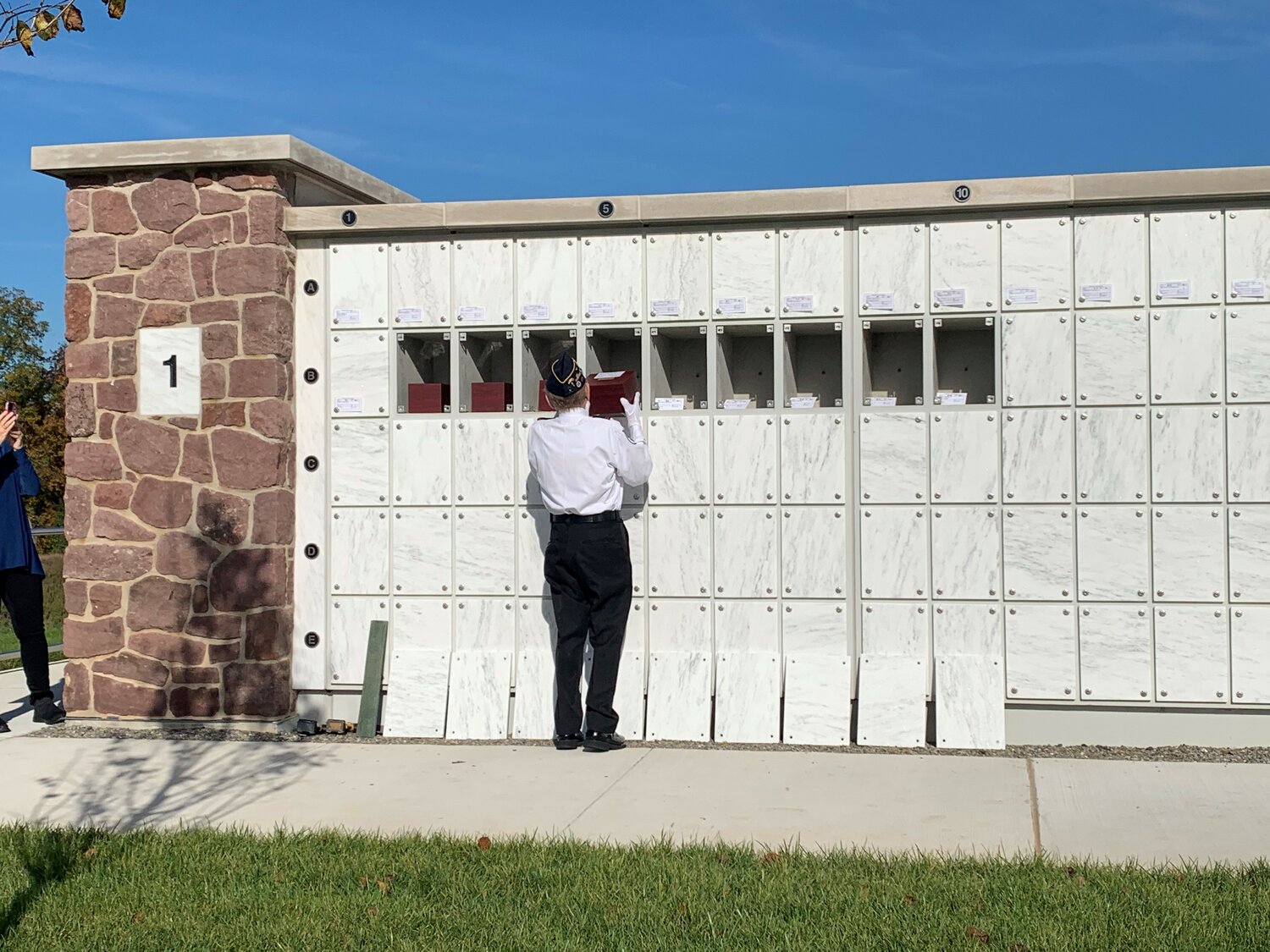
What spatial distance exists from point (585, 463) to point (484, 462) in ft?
2.84

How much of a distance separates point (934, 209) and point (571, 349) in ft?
6.89

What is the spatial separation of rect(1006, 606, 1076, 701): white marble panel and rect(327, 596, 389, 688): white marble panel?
3366mm

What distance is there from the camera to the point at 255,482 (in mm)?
8297

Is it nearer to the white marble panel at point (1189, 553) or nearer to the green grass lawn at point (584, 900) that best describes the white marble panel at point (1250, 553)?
the white marble panel at point (1189, 553)

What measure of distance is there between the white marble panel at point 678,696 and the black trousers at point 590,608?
0.26 m

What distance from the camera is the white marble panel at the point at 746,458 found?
795 centimetres

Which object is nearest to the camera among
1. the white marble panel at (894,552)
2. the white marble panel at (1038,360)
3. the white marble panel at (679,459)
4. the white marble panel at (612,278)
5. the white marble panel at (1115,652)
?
the white marble panel at (1115,652)

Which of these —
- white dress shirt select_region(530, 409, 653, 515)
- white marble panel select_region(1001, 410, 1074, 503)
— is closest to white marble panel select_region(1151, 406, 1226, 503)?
white marble panel select_region(1001, 410, 1074, 503)

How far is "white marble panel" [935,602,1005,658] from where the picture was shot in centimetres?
773

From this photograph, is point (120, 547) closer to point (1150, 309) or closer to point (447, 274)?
point (447, 274)

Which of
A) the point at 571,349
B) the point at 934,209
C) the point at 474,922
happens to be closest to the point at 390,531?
the point at 571,349

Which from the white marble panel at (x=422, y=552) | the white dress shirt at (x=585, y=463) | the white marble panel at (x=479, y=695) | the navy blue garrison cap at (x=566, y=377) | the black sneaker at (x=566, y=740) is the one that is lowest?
the black sneaker at (x=566, y=740)

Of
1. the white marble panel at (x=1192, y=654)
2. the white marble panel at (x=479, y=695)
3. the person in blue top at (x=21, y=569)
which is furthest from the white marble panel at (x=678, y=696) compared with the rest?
the person in blue top at (x=21, y=569)

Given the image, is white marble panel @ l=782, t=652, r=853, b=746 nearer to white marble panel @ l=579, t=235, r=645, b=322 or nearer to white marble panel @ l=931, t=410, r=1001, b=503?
white marble panel @ l=931, t=410, r=1001, b=503
